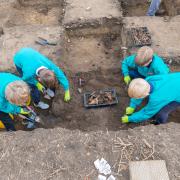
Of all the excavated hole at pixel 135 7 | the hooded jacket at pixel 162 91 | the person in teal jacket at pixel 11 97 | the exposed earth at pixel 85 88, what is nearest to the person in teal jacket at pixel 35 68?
the person in teal jacket at pixel 11 97

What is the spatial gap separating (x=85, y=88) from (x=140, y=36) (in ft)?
5.30

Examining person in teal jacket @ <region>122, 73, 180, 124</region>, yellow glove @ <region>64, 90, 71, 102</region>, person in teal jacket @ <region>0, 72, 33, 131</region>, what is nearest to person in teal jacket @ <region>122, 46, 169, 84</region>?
person in teal jacket @ <region>122, 73, 180, 124</region>

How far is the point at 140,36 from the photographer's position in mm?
5594

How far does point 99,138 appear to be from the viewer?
3.82 metres

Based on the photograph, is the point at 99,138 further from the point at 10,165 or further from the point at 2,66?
the point at 2,66

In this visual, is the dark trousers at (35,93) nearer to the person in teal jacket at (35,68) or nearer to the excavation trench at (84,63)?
the person in teal jacket at (35,68)

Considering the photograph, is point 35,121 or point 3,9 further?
point 3,9

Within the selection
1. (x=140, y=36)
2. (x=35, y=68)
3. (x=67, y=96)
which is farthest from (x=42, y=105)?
(x=140, y=36)

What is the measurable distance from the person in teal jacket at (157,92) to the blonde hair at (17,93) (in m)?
1.50

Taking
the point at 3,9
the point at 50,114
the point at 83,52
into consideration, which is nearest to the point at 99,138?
the point at 50,114

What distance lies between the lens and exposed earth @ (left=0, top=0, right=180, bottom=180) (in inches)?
141

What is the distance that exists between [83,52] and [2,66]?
1.90 meters

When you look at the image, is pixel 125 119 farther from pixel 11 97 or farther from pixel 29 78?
pixel 11 97

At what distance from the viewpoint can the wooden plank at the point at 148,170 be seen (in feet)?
10.8
